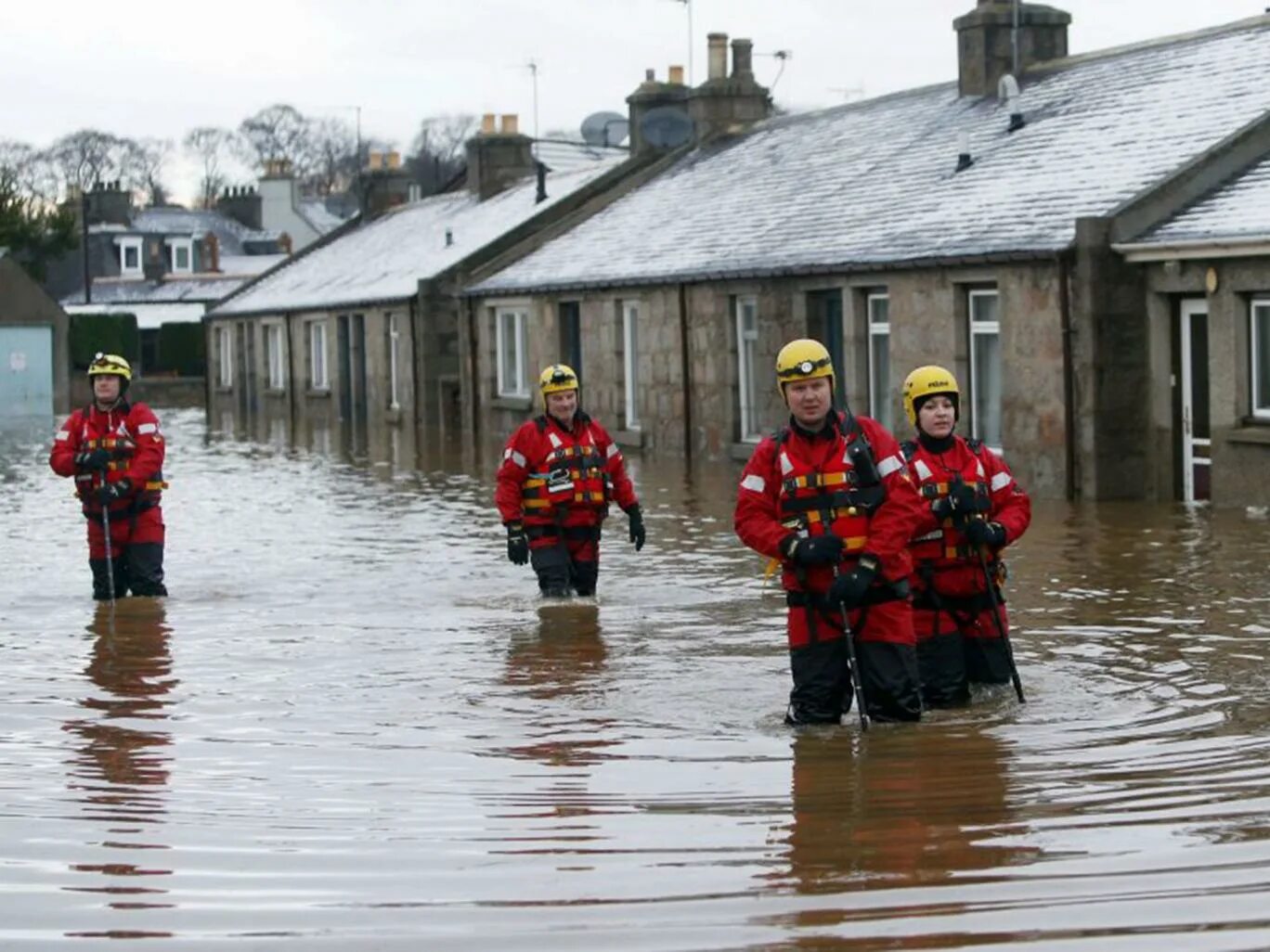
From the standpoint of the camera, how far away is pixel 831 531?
396 inches

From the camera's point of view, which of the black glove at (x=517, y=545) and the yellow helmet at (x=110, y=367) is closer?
the black glove at (x=517, y=545)

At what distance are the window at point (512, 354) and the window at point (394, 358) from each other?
6316 mm

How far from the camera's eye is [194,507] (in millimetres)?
26281

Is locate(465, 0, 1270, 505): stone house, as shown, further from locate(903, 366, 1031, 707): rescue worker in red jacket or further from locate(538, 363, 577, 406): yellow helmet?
locate(903, 366, 1031, 707): rescue worker in red jacket

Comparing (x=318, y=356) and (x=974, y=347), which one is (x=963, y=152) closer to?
(x=974, y=347)

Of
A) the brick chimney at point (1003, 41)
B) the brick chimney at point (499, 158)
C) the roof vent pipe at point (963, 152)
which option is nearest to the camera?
the roof vent pipe at point (963, 152)

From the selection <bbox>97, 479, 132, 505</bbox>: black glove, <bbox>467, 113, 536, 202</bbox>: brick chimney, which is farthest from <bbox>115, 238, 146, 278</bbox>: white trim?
<bbox>97, 479, 132, 505</bbox>: black glove

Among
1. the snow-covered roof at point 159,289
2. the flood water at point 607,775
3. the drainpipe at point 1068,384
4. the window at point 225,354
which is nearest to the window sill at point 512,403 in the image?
the drainpipe at point 1068,384

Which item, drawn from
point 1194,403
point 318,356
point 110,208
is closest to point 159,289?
point 110,208

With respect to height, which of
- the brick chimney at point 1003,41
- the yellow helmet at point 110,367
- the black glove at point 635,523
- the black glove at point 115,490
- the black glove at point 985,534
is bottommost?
the black glove at point 635,523

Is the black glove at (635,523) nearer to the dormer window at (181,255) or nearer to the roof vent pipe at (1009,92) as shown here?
the roof vent pipe at (1009,92)

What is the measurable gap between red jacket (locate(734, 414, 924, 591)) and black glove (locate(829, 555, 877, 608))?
0.09m

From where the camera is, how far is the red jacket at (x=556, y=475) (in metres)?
15.4

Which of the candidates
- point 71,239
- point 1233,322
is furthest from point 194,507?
point 71,239
